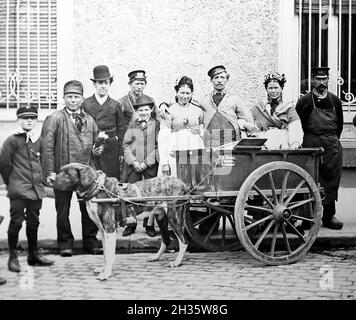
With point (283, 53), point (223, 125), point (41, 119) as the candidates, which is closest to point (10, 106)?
point (41, 119)

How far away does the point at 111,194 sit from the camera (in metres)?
5.91

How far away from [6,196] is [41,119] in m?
1.76

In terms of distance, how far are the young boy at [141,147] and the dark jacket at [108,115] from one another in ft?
0.37

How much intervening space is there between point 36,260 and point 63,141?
3.50 ft

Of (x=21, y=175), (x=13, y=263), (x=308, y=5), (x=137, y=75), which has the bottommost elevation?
(x=13, y=263)

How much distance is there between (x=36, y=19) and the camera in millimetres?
7672

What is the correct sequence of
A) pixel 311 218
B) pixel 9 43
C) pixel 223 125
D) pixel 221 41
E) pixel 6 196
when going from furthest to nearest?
pixel 221 41 < pixel 9 43 < pixel 223 125 < pixel 311 218 < pixel 6 196

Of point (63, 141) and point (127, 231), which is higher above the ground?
point (63, 141)

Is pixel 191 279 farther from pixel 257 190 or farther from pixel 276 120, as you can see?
pixel 276 120

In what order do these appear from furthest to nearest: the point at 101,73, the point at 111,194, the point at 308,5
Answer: the point at 308,5
the point at 101,73
the point at 111,194

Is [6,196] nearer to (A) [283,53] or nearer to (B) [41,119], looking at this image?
(B) [41,119]

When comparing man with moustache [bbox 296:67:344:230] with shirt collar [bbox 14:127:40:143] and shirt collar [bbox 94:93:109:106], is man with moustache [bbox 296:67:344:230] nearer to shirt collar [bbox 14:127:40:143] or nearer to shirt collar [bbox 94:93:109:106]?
shirt collar [bbox 94:93:109:106]

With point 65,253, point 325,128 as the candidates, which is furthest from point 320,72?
point 65,253

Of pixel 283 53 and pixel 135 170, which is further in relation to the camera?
pixel 283 53
